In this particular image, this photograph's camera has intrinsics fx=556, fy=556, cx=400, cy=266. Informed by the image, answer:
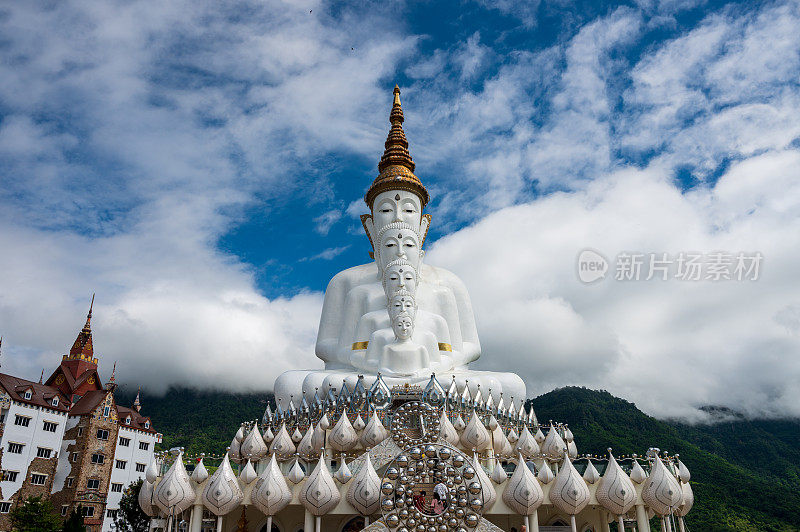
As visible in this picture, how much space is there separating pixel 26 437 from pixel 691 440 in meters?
46.1

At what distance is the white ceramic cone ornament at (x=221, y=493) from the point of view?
10.0 meters

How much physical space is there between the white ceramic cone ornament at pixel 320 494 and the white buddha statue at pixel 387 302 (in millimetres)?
4611

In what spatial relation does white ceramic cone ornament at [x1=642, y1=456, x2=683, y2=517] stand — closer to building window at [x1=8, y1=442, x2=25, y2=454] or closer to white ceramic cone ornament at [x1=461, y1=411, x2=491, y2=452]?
white ceramic cone ornament at [x1=461, y1=411, x2=491, y2=452]

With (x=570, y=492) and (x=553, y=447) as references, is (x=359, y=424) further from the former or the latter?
(x=570, y=492)

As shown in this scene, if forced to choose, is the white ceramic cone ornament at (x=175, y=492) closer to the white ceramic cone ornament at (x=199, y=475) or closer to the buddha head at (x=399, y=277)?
the white ceramic cone ornament at (x=199, y=475)

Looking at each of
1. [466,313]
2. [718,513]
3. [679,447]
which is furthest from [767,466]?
[466,313]

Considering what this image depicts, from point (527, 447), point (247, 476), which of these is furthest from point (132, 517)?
point (527, 447)

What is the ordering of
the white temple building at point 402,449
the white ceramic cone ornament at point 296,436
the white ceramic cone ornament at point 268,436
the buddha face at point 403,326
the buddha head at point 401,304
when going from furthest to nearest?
1. the buddha head at point 401,304
2. the buddha face at point 403,326
3. the white ceramic cone ornament at point 268,436
4. the white ceramic cone ornament at point 296,436
5. the white temple building at point 402,449

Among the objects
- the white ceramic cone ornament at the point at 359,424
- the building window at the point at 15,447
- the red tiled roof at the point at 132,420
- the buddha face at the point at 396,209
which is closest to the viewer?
the white ceramic cone ornament at the point at 359,424

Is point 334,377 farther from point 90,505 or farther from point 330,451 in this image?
point 90,505

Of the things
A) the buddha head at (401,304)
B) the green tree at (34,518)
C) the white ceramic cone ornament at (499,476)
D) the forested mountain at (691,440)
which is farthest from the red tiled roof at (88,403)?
the white ceramic cone ornament at (499,476)

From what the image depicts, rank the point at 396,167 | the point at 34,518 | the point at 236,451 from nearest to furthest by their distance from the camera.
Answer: the point at 236,451 < the point at 34,518 < the point at 396,167

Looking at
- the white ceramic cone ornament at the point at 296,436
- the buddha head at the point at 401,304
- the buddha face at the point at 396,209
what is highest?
the buddha face at the point at 396,209

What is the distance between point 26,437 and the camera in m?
22.9
